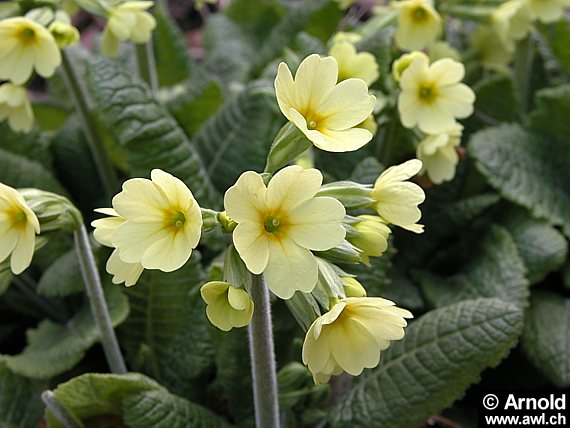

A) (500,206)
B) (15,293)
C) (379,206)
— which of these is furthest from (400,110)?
(15,293)

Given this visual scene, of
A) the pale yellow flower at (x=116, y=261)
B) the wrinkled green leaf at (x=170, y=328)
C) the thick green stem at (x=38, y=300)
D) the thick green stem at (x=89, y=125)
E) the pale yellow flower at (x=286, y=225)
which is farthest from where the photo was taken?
the thick green stem at (x=38, y=300)

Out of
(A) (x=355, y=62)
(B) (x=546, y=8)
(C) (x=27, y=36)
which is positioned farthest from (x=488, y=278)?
(C) (x=27, y=36)

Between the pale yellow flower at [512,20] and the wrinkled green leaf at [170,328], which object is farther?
the pale yellow flower at [512,20]

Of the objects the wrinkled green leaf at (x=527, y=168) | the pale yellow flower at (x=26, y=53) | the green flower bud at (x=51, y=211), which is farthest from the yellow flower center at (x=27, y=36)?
the wrinkled green leaf at (x=527, y=168)

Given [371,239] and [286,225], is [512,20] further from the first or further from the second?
[286,225]

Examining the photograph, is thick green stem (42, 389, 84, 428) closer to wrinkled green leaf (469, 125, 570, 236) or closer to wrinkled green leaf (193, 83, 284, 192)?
wrinkled green leaf (193, 83, 284, 192)

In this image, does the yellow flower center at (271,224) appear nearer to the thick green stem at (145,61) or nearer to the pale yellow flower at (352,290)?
the pale yellow flower at (352,290)
